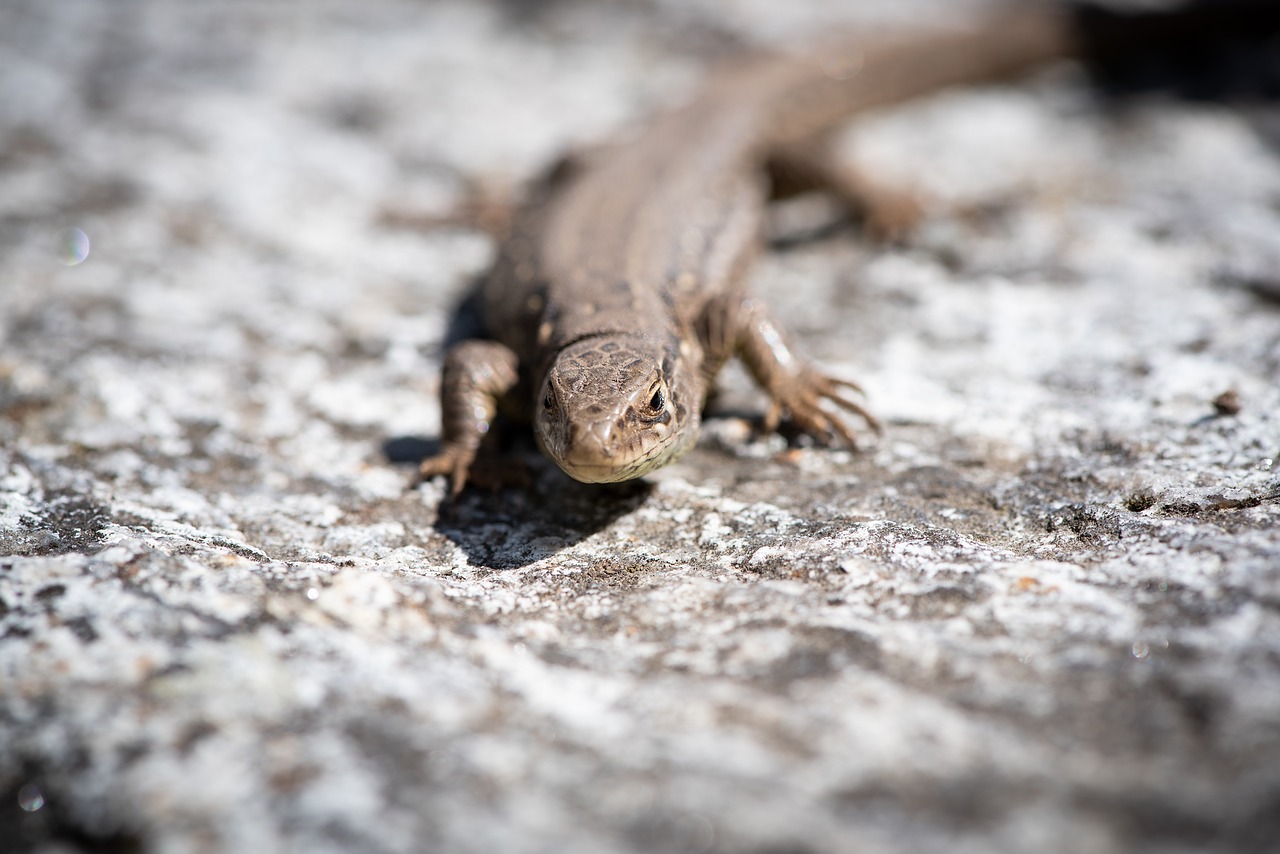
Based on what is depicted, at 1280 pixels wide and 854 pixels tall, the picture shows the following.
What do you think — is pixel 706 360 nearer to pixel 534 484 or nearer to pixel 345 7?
pixel 534 484

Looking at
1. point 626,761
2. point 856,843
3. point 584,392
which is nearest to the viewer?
point 856,843

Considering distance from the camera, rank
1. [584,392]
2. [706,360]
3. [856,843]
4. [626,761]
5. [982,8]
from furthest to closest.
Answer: [982,8]
[706,360]
[584,392]
[626,761]
[856,843]

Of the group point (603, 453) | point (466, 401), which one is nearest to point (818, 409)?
point (603, 453)

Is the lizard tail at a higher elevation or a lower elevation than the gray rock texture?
higher

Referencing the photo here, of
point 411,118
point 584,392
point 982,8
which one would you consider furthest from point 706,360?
point 982,8

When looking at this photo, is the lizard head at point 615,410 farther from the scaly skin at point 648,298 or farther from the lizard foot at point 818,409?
the lizard foot at point 818,409

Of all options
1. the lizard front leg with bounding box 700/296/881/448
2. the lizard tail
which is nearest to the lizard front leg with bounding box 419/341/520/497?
the lizard front leg with bounding box 700/296/881/448

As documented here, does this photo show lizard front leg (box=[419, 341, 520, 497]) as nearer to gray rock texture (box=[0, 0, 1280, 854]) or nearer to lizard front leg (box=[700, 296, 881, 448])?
gray rock texture (box=[0, 0, 1280, 854])

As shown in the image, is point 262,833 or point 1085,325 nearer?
point 262,833
